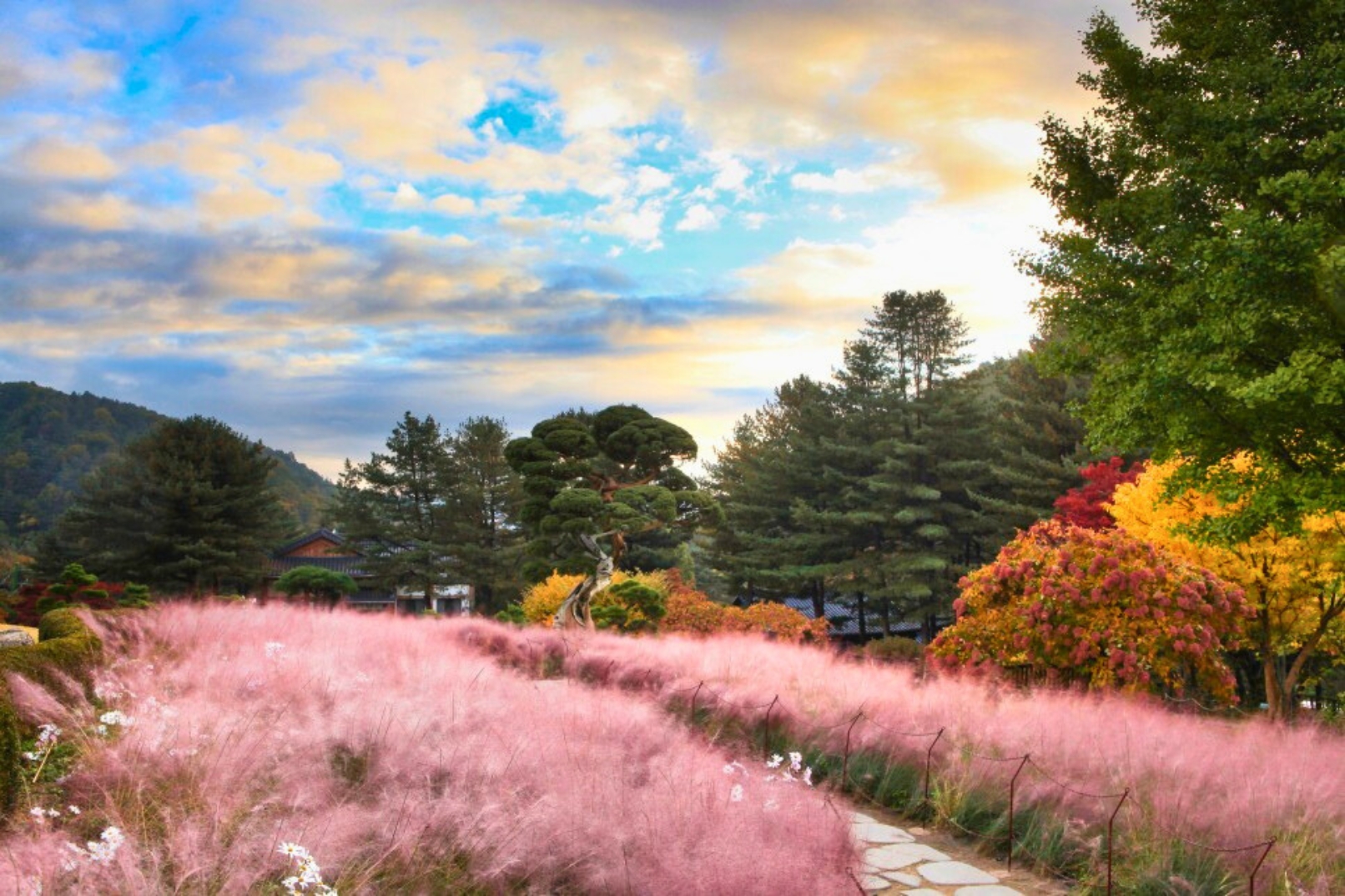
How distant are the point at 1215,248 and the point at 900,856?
691 cm

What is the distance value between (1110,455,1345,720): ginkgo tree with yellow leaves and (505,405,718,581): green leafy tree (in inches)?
302

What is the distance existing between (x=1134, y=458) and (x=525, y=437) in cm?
1934

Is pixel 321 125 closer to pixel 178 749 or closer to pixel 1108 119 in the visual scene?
pixel 178 749

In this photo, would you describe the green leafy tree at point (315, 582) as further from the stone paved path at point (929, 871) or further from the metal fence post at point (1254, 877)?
the metal fence post at point (1254, 877)

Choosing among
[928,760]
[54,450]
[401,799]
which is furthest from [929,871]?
[54,450]

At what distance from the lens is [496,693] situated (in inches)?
250

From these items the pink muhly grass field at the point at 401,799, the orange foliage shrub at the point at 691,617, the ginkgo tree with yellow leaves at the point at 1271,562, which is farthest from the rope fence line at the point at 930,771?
the orange foliage shrub at the point at 691,617

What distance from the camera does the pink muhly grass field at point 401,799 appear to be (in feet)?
11.3

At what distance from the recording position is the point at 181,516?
30516 millimetres

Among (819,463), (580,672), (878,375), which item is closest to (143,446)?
(819,463)

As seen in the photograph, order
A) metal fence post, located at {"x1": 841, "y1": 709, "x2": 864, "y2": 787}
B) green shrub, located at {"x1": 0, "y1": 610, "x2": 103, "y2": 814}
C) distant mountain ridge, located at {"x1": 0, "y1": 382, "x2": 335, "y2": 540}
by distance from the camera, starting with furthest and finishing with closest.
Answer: distant mountain ridge, located at {"x1": 0, "y1": 382, "x2": 335, "y2": 540}
metal fence post, located at {"x1": 841, "y1": 709, "x2": 864, "y2": 787}
green shrub, located at {"x1": 0, "y1": 610, "x2": 103, "y2": 814}

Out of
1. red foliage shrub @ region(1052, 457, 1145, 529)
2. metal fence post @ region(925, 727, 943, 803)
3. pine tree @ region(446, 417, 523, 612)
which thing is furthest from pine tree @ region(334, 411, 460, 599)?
metal fence post @ region(925, 727, 943, 803)

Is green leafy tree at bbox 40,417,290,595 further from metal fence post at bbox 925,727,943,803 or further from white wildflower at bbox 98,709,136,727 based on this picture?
metal fence post at bbox 925,727,943,803

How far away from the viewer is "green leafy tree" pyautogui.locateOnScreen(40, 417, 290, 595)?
98.3ft
